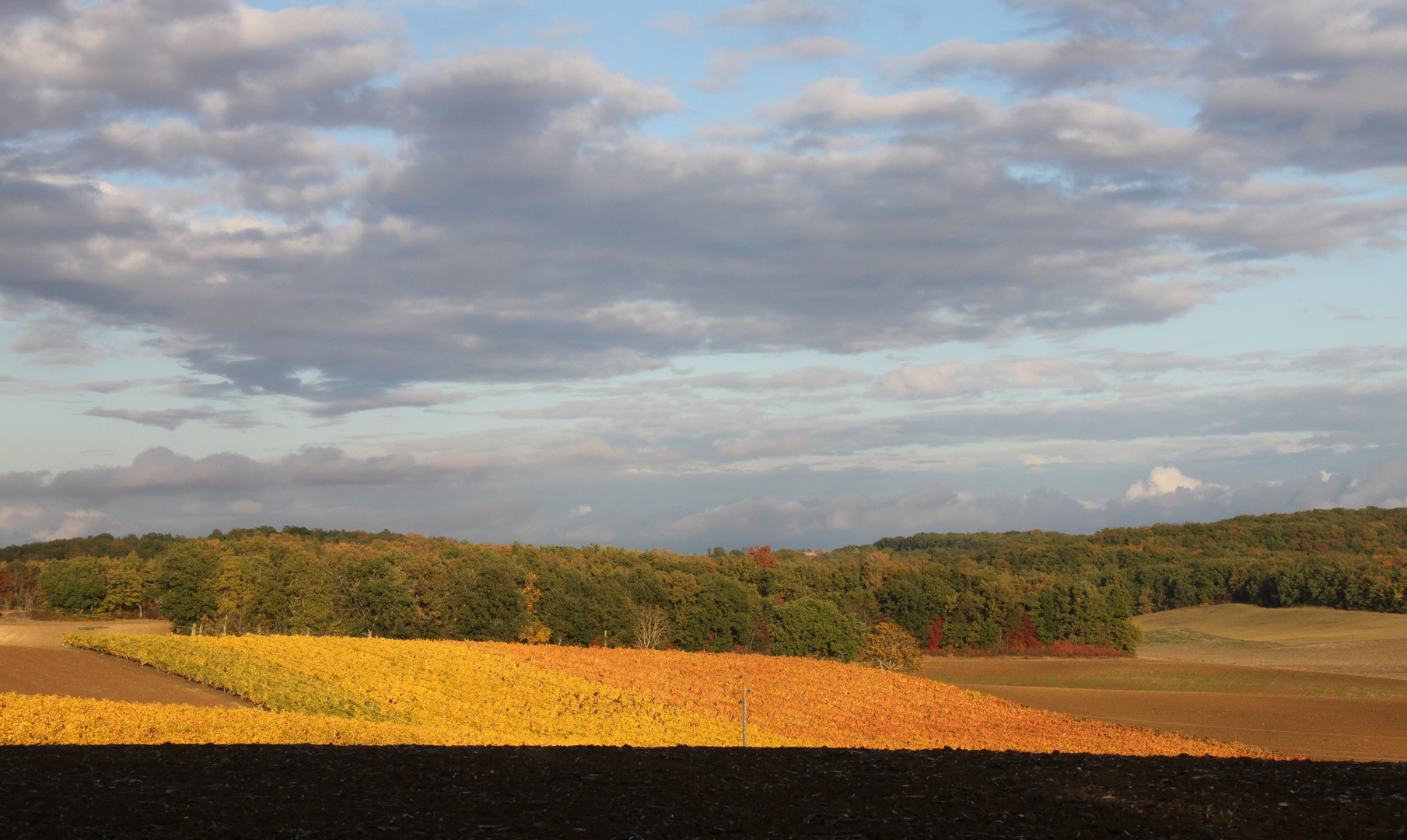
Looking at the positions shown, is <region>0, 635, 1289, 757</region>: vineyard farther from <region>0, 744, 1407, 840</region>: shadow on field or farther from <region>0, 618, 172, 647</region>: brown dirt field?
<region>0, 618, 172, 647</region>: brown dirt field

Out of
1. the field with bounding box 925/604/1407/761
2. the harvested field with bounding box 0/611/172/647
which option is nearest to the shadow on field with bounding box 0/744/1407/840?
the field with bounding box 925/604/1407/761

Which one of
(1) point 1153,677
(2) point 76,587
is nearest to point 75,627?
(2) point 76,587

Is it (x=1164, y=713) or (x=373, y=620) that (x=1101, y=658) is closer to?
(x=1164, y=713)

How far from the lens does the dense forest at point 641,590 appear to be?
243 feet

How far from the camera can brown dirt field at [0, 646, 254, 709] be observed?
980 inches

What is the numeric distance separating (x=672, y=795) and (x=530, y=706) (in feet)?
68.4

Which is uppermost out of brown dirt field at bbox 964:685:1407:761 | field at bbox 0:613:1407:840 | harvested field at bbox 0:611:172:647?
field at bbox 0:613:1407:840

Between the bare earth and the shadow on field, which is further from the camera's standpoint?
the bare earth

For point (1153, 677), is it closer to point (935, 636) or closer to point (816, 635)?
point (935, 636)

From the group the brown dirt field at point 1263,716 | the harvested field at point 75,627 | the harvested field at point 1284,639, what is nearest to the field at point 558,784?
the harvested field at point 75,627

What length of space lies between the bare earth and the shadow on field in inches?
465

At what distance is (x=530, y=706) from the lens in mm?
30797

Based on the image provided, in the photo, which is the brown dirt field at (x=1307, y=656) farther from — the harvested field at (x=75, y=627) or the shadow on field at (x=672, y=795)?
the harvested field at (x=75, y=627)

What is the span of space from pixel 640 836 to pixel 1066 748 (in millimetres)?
31532
